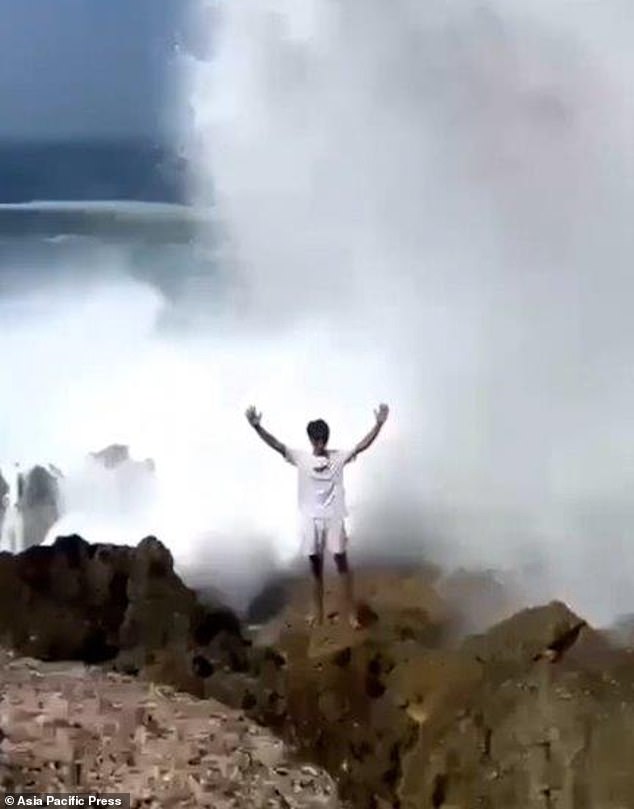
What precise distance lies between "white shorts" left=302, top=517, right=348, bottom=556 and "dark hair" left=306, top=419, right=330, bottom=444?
0.11m

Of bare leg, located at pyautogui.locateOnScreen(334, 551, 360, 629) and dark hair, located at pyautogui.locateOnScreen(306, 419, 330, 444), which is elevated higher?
dark hair, located at pyautogui.locateOnScreen(306, 419, 330, 444)

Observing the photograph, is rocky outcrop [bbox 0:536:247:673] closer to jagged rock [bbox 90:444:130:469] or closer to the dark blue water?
jagged rock [bbox 90:444:130:469]

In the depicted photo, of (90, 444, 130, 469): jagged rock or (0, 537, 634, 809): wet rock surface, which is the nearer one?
(0, 537, 634, 809): wet rock surface

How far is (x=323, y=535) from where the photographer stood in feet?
6.62

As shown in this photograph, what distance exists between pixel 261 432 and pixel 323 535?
0.17 meters

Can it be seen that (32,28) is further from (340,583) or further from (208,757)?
(208,757)

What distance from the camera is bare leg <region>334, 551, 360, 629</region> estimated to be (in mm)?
2002

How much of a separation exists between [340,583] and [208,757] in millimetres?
305

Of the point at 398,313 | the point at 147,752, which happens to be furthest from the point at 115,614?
the point at 398,313

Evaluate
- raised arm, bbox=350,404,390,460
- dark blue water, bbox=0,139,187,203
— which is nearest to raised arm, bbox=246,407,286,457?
raised arm, bbox=350,404,390,460

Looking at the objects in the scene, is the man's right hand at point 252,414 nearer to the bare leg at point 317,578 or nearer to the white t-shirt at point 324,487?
the white t-shirt at point 324,487

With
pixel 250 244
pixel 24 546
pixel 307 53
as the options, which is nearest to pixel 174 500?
pixel 24 546

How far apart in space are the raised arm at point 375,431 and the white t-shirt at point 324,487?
0.01m

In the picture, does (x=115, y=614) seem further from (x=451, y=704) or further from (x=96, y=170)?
(x=96, y=170)
